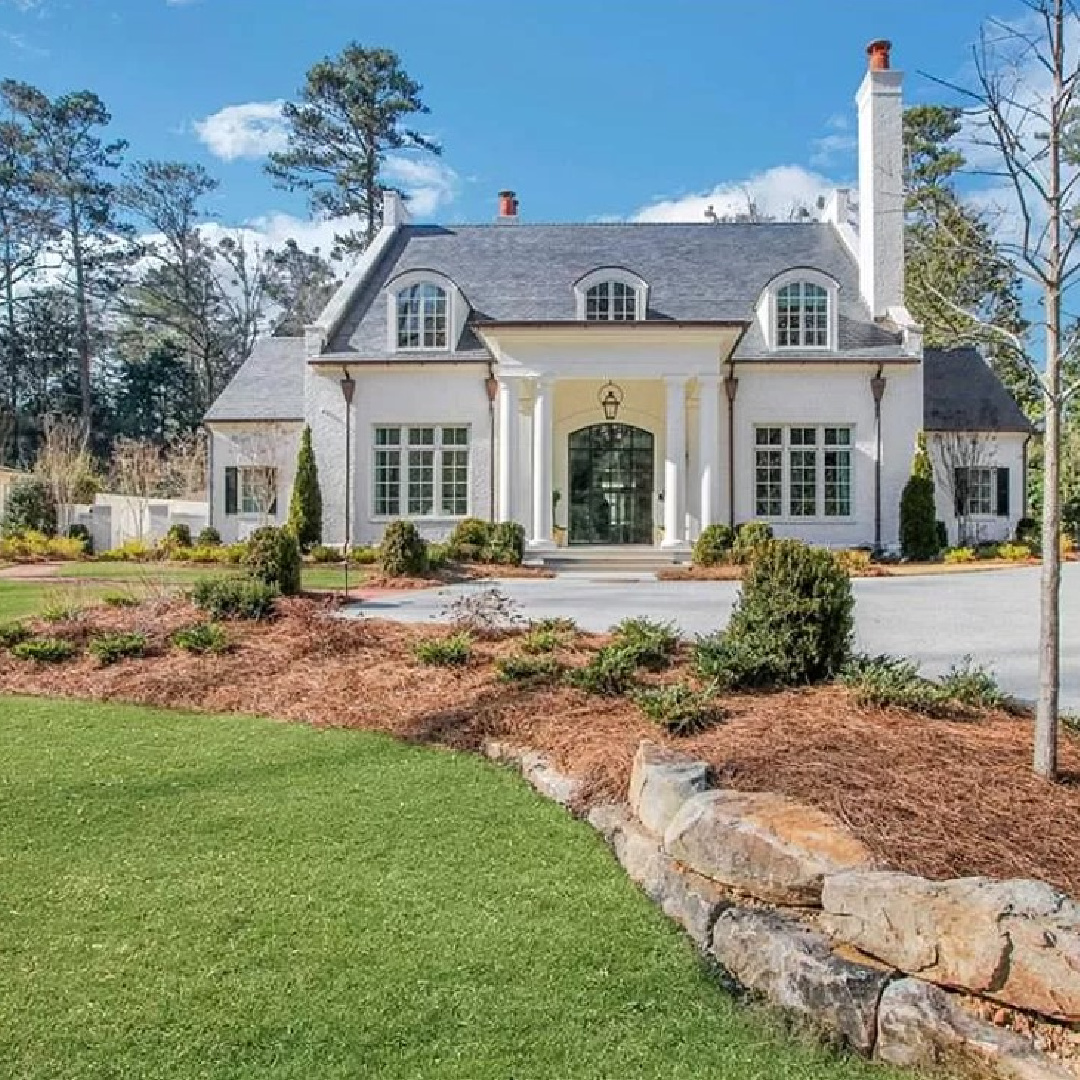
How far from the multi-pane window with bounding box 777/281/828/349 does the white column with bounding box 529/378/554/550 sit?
5817 mm

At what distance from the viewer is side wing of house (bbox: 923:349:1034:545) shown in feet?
67.2

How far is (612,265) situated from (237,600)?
1454cm

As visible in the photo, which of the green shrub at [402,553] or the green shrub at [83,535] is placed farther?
the green shrub at [83,535]

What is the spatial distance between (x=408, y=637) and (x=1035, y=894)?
579 centimetres

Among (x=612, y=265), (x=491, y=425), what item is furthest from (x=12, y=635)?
(x=612, y=265)

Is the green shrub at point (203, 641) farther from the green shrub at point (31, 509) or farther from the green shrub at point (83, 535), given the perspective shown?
the green shrub at point (31, 509)

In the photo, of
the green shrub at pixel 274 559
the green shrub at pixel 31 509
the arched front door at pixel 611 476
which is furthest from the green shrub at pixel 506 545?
the green shrub at pixel 31 509

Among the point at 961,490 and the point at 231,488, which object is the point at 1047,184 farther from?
the point at 231,488

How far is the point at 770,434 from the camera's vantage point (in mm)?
19922

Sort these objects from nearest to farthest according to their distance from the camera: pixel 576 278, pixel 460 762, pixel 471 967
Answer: pixel 471 967 < pixel 460 762 < pixel 576 278

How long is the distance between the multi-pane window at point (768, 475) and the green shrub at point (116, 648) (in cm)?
1506

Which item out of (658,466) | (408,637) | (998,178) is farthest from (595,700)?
(658,466)

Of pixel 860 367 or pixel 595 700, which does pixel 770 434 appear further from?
pixel 595 700

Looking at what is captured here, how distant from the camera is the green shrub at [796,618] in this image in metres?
5.50
